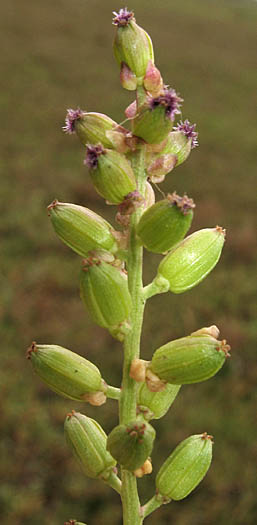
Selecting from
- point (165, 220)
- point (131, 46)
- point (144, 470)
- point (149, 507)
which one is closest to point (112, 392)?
point (144, 470)

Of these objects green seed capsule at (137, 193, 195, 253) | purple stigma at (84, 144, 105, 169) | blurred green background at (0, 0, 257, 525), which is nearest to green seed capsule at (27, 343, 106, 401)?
green seed capsule at (137, 193, 195, 253)

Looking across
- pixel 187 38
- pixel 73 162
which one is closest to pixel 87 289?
pixel 73 162

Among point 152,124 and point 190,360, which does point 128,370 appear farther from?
point 152,124

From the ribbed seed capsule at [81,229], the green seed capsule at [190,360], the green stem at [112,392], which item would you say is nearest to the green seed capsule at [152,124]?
the ribbed seed capsule at [81,229]

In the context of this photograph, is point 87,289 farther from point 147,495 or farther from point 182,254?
point 147,495

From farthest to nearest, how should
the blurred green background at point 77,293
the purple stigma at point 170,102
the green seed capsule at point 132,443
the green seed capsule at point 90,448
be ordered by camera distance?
the blurred green background at point 77,293 → the green seed capsule at point 90,448 → the purple stigma at point 170,102 → the green seed capsule at point 132,443

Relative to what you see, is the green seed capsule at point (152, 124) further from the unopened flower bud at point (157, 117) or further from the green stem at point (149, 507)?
the green stem at point (149, 507)
